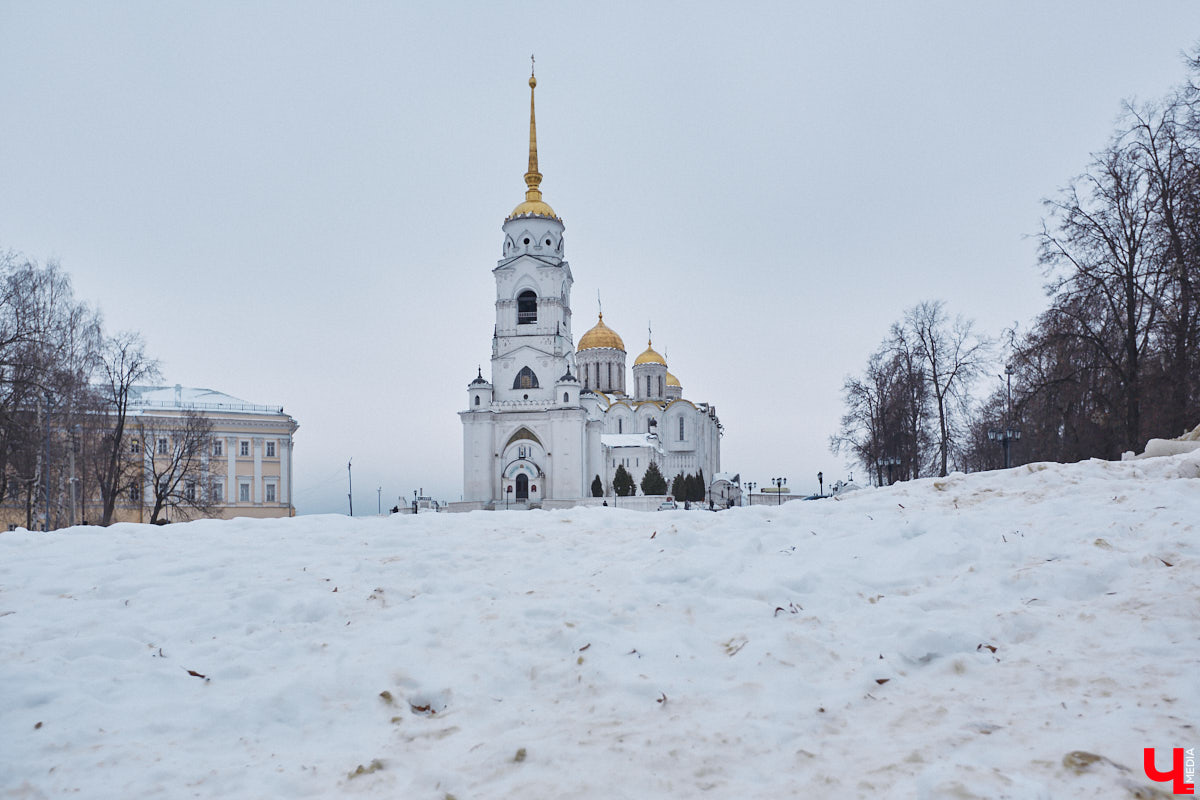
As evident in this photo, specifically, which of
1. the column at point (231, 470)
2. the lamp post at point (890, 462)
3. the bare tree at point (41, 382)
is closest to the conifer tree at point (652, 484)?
the lamp post at point (890, 462)

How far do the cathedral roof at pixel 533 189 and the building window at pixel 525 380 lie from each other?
1208 cm

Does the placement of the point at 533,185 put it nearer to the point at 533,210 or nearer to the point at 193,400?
the point at 533,210

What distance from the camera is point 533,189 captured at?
5781cm

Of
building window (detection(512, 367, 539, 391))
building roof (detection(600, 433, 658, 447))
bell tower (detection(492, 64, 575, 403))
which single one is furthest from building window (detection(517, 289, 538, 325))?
building roof (detection(600, 433, 658, 447))

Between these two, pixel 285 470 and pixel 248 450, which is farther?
pixel 285 470

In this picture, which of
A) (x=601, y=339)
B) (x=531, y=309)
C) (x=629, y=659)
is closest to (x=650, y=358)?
(x=601, y=339)

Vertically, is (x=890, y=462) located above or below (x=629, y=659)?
above

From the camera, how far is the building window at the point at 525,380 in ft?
172

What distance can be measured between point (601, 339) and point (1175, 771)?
72.0m

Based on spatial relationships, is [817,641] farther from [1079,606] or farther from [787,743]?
[1079,606]

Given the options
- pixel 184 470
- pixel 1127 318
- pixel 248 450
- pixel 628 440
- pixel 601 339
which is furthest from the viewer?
pixel 601 339

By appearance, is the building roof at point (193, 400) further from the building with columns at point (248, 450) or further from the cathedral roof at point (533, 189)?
the cathedral roof at point (533, 189)

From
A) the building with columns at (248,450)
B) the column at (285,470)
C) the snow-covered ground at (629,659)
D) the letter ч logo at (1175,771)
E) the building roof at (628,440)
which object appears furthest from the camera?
the building roof at (628,440)

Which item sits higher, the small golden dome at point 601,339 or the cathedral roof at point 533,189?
the cathedral roof at point 533,189
